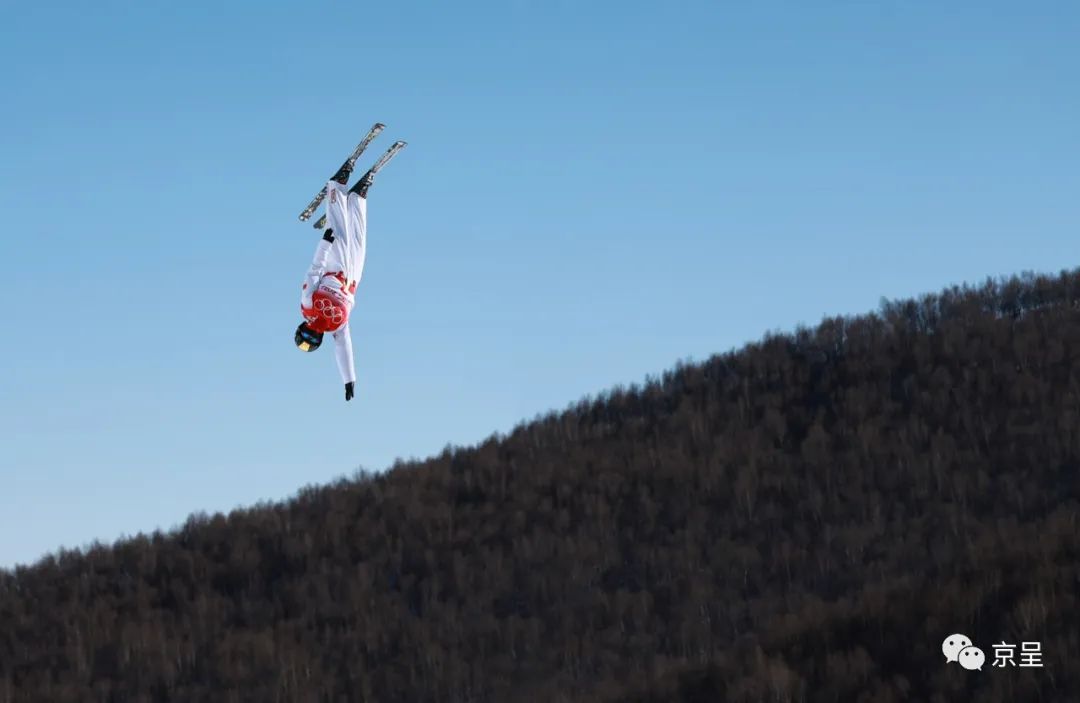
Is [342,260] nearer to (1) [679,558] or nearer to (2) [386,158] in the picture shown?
(2) [386,158]

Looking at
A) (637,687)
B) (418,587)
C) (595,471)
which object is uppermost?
(595,471)

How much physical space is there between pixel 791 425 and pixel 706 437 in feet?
4.97

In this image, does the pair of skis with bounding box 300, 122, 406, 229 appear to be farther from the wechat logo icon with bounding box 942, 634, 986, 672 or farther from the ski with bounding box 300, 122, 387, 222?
the wechat logo icon with bounding box 942, 634, 986, 672

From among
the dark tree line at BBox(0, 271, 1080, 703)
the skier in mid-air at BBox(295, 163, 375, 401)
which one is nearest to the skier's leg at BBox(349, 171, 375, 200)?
the skier in mid-air at BBox(295, 163, 375, 401)

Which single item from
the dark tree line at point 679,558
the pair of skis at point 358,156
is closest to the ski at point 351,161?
the pair of skis at point 358,156

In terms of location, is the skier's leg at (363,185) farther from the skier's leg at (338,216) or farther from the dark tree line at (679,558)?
the dark tree line at (679,558)

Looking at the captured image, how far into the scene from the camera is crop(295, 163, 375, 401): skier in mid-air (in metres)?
14.8

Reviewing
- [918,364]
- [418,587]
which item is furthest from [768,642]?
[918,364]

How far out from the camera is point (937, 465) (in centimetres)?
2308

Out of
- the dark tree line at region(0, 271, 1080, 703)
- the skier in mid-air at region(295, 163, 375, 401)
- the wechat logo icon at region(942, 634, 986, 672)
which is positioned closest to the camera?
the wechat logo icon at region(942, 634, 986, 672)

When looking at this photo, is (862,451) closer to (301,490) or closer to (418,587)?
(418,587)

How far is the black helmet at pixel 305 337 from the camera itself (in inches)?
586

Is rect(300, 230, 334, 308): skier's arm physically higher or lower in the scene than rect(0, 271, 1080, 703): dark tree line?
higher

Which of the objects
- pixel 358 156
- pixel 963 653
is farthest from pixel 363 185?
pixel 963 653
